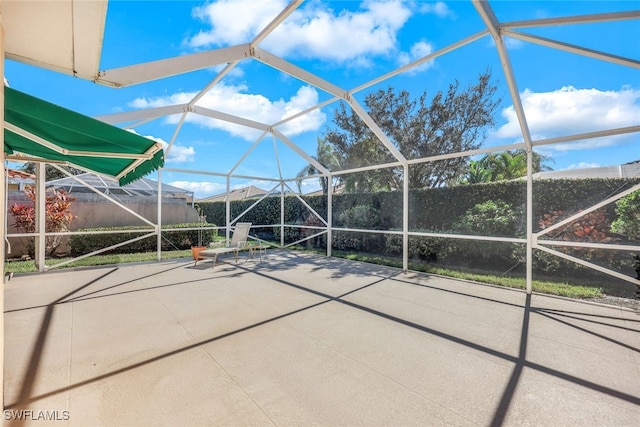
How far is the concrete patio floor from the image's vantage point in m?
2.11

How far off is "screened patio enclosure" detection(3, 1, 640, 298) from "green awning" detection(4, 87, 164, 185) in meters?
0.53

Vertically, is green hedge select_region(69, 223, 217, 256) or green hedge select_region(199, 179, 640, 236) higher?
green hedge select_region(199, 179, 640, 236)

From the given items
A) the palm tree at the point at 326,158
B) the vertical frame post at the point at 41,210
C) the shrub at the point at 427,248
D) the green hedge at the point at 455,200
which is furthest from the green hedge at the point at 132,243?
the shrub at the point at 427,248

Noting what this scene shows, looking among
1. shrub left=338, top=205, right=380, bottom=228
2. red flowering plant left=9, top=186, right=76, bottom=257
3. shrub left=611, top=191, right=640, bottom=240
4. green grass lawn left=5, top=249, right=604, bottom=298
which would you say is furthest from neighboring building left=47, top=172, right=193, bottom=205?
shrub left=611, top=191, right=640, bottom=240

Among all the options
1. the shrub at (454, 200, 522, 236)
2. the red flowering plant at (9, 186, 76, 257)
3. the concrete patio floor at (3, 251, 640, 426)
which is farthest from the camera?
the red flowering plant at (9, 186, 76, 257)

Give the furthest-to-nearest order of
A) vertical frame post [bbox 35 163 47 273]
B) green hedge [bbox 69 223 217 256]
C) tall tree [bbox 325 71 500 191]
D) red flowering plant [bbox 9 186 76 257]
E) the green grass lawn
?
1. tall tree [bbox 325 71 500 191]
2. green hedge [bbox 69 223 217 256]
3. red flowering plant [bbox 9 186 76 257]
4. vertical frame post [bbox 35 163 47 273]
5. the green grass lawn

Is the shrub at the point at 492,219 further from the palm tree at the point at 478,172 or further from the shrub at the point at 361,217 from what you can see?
the shrub at the point at 361,217

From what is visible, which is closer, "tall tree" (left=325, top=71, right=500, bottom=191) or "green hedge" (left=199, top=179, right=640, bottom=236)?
"green hedge" (left=199, top=179, right=640, bottom=236)

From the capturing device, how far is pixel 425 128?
1020cm

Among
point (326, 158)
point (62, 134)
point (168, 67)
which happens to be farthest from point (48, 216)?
point (326, 158)

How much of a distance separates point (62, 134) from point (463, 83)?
1052cm

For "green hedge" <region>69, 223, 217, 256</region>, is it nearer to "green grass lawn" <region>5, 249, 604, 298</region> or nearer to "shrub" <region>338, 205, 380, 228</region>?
"green grass lawn" <region>5, 249, 604, 298</region>

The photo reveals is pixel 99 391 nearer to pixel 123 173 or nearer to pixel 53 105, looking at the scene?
pixel 53 105

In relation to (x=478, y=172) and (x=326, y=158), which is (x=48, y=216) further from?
(x=478, y=172)
